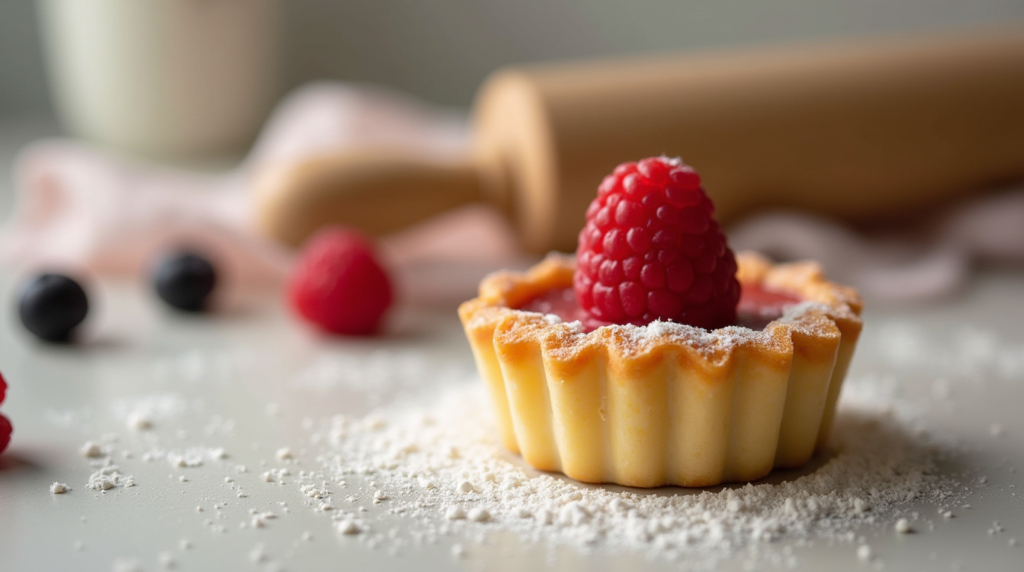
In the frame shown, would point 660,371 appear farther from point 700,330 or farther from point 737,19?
point 737,19

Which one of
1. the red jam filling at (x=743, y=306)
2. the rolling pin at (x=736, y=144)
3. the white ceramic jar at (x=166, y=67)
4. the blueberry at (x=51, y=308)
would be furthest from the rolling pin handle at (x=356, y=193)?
the white ceramic jar at (x=166, y=67)

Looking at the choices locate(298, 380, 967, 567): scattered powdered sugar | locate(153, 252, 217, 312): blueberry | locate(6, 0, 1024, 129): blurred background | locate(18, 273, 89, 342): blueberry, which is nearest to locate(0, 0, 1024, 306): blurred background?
locate(6, 0, 1024, 129): blurred background

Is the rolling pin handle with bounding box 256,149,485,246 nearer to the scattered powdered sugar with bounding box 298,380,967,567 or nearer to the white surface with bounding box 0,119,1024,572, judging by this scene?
the white surface with bounding box 0,119,1024,572

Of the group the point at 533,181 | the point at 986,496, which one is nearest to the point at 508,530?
the point at 986,496

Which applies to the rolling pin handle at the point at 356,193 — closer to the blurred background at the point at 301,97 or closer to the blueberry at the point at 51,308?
the blurred background at the point at 301,97

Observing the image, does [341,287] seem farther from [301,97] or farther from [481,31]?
[481,31]

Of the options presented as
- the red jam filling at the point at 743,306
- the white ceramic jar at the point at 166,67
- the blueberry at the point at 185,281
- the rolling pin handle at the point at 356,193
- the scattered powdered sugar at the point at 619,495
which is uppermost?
the white ceramic jar at the point at 166,67
